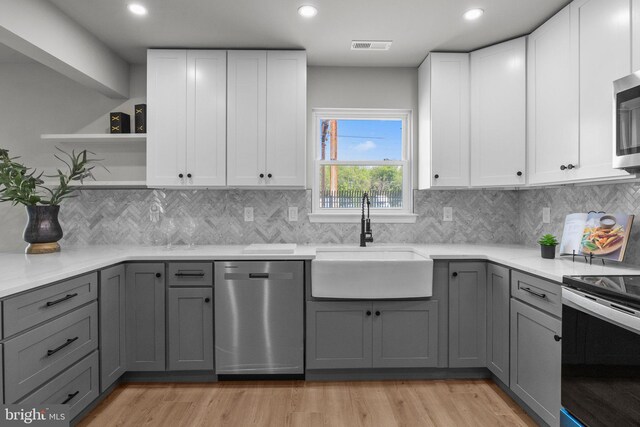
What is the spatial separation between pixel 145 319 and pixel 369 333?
5.02 ft

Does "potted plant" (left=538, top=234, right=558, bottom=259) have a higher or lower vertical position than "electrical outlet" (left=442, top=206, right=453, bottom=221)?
lower

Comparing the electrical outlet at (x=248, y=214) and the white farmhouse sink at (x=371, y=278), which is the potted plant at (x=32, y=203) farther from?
the white farmhouse sink at (x=371, y=278)

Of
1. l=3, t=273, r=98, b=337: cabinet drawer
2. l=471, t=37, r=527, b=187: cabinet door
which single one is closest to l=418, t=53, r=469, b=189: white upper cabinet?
l=471, t=37, r=527, b=187: cabinet door

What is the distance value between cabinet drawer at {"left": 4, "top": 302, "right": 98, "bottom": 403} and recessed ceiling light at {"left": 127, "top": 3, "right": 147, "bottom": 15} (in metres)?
1.84

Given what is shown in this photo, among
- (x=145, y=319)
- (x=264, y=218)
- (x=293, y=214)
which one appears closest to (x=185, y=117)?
(x=264, y=218)

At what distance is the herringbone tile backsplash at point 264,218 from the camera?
10.7 feet

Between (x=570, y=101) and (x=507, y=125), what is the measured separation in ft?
1.83

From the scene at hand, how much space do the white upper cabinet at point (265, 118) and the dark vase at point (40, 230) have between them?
49.6 inches

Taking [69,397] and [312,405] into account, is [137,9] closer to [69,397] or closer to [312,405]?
[69,397]

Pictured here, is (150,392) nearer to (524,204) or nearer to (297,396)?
(297,396)

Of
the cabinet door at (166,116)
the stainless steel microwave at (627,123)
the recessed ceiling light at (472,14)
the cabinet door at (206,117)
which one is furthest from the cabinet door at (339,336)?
the recessed ceiling light at (472,14)

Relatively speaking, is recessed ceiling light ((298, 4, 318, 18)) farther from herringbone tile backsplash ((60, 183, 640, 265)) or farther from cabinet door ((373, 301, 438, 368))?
cabinet door ((373, 301, 438, 368))

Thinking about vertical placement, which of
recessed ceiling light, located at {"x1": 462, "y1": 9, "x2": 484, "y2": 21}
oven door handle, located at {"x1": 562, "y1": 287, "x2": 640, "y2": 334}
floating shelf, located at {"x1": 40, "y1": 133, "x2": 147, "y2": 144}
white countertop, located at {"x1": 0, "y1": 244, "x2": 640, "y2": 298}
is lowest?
oven door handle, located at {"x1": 562, "y1": 287, "x2": 640, "y2": 334}

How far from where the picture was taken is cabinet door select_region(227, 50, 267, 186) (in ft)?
9.66
